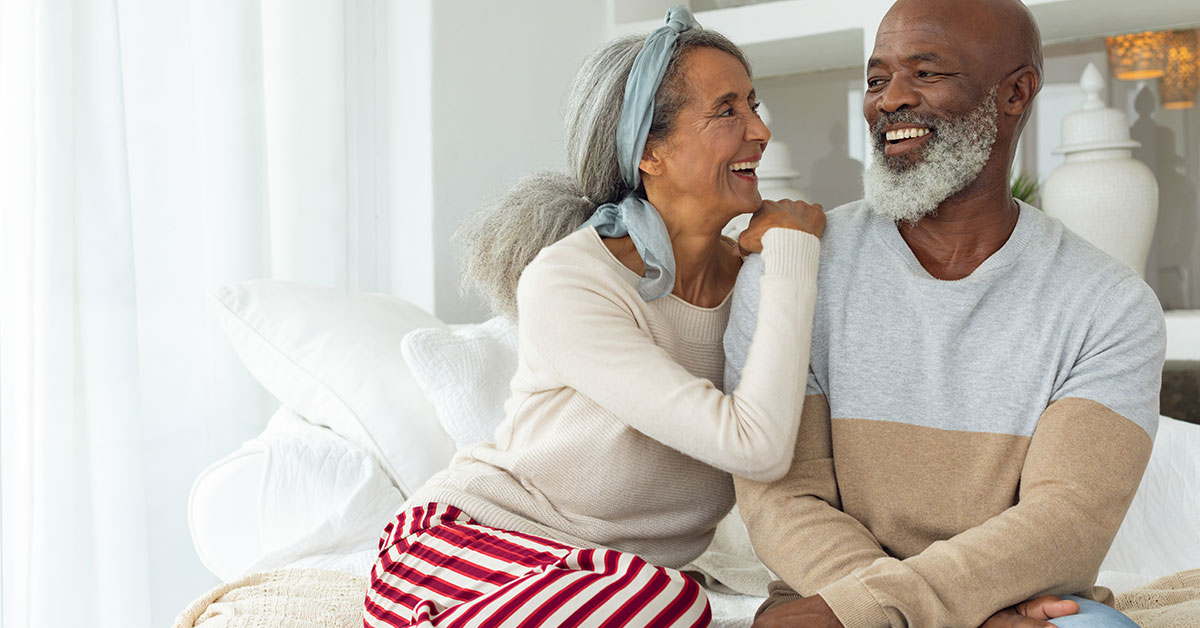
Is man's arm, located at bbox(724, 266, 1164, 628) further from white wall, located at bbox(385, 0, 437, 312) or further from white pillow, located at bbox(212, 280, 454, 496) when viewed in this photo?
white wall, located at bbox(385, 0, 437, 312)

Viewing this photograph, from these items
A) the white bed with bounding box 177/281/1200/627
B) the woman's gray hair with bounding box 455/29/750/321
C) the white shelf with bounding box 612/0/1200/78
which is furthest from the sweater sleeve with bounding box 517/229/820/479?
the white shelf with bounding box 612/0/1200/78

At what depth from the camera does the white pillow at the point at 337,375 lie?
1.97 m

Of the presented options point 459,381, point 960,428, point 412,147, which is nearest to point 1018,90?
point 960,428

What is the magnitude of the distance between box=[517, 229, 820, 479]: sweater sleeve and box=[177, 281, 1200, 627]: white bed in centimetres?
44

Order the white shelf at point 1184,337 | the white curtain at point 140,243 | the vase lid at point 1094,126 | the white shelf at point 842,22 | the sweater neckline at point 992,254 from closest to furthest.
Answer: the sweater neckline at point 992,254 → the white curtain at point 140,243 → the white shelf at point 1184,337 → the vase lid at point 1094,126 → the white shelf at point 842,22

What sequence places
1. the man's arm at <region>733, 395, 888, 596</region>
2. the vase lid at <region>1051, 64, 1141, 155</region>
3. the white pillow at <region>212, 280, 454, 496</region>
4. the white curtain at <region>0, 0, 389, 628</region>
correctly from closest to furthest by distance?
1. the man's arm at <region>733, 395, 888, 596</region>
2. the white curtain at <region>0, 0, 389, 628</region>
3. the white pillow at <region>212, 280, 454, 496</region>
4. the vase lid at <region>1051, 64, 1141, 155</region>

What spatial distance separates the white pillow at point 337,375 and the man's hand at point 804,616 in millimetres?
912

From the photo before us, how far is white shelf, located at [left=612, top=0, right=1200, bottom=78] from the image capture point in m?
2.61

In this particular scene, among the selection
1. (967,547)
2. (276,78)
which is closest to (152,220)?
(276,78)

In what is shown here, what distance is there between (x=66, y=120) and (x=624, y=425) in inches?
41.4

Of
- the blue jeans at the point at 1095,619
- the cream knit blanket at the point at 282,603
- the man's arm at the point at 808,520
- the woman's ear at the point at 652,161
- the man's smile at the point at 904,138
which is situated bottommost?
the cream knit blanket at the point at 282,603

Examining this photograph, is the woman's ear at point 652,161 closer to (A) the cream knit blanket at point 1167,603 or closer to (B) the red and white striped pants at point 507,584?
(B) the red and white striped pants at point 507,584

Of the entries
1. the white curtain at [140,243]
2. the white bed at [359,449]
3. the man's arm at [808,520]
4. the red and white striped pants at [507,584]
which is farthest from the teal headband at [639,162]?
the white curtain at [140,243]

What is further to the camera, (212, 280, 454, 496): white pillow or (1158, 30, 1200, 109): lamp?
(1158, 30, 1200, 109): lamp
